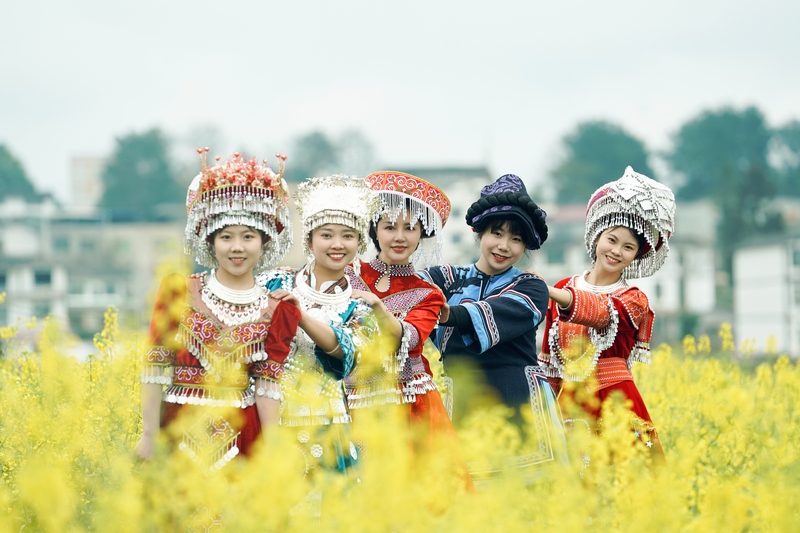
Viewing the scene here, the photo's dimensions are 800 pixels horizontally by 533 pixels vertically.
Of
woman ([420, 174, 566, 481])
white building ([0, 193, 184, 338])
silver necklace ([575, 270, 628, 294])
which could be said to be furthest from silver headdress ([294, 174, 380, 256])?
white building ([0, 193, 184, 338])

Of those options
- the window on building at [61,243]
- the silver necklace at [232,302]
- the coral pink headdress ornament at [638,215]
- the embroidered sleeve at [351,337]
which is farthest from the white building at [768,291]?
the silver necklace at [232,302]

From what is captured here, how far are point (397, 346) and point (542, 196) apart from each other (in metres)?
70.8

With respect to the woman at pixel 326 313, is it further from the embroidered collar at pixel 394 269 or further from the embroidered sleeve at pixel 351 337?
the embroidered collar at pixel 394 269

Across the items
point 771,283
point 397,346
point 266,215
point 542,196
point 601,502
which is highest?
point 542,196

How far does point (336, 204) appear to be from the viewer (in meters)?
4.56

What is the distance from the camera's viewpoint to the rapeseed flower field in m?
3.01

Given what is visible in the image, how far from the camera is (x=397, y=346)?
184 inches

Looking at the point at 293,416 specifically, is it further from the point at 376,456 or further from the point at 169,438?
the point at 376,456

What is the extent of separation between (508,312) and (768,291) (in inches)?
1848

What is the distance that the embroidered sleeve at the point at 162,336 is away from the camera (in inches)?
163

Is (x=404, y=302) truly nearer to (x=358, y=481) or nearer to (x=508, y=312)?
(x=508, y=312)

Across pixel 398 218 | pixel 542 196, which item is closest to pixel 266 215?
pixel 398 218

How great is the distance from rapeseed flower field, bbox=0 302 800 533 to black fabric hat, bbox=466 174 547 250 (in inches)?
40.7

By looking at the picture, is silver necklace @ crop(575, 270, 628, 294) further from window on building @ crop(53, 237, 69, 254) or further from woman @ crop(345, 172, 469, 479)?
window on building @ crop(53, 237, 69, 254)
